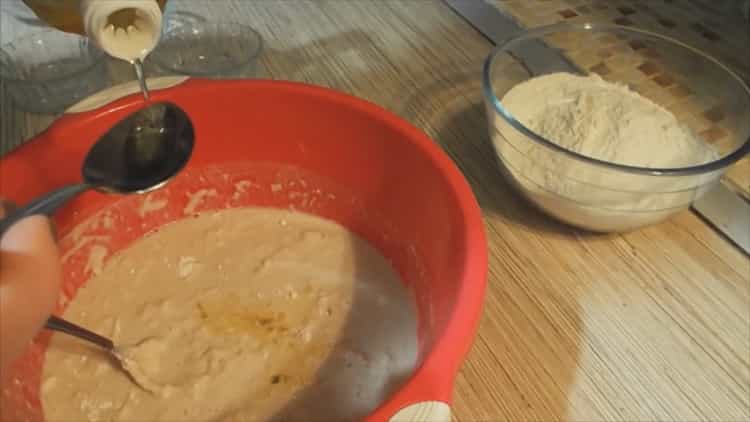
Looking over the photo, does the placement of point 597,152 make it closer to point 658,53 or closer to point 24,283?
point 658,53

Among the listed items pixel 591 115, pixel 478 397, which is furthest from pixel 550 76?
pixel 478 397

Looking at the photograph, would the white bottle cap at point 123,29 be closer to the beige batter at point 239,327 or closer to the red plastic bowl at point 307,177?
the red plastic bowl at point 307,177

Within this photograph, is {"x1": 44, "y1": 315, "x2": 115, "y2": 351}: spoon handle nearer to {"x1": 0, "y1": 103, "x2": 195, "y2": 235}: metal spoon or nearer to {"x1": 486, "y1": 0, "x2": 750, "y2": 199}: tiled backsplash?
{"x1": 0, "y1": 103, "x2": 195, "y2": 235}: metal spoon

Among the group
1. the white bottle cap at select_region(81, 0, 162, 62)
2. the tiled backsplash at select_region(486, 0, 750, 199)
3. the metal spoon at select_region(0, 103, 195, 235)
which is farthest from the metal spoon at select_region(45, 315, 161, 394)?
the tiled backsplash at select_region(486, 0, 750, 199)

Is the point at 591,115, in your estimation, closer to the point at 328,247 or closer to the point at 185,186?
the point at 328,247

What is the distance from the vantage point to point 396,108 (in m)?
0.90

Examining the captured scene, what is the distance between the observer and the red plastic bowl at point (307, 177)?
58 cm

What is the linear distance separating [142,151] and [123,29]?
0.40 feet

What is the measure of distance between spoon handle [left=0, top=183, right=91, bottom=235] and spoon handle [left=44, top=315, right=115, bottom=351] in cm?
11

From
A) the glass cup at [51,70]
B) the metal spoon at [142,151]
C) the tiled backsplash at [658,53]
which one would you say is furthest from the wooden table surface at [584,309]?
the metal spoon at [142,151]

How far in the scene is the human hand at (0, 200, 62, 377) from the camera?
389 mm

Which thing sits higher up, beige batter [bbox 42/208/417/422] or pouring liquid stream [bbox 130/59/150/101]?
pouring liquid stream [bbox 130/59/150/101]

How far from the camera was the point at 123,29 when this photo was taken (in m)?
0.60

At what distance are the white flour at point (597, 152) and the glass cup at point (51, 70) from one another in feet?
1.83
